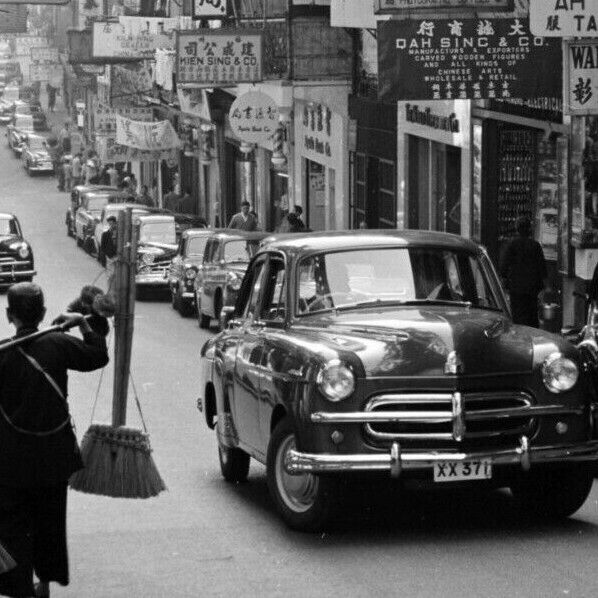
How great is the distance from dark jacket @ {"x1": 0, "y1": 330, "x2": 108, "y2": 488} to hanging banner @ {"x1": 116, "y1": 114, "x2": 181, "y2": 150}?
47.2 metres

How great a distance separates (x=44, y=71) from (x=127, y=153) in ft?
158

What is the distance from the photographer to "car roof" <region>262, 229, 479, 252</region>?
11883 millimetres

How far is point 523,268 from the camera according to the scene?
819 inches

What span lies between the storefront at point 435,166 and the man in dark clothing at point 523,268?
6700mm

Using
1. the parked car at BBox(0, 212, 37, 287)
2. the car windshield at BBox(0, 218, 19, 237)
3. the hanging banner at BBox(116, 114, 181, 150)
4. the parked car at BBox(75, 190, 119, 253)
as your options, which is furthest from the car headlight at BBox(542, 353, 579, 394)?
the hanging banner at BBox(116, 114, 181, 150)

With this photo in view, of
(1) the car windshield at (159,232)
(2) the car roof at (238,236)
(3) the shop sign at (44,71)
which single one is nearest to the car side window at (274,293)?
(2) the car roof at (238,236)

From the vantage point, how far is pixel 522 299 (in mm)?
21109

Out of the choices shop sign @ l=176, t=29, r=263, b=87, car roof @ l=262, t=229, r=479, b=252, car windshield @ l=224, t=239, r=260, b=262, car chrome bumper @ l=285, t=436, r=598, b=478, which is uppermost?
shop sign @ l=176, t=29, r=263, b=87

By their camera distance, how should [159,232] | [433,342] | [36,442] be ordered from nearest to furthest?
[36,442]
[433,342]
[159,232]

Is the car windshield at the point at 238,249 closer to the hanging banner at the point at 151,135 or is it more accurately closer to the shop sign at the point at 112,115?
the hanging banner at the point at 151,135

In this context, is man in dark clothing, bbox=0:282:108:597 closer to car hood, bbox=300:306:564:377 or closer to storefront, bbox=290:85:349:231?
car hood, bbox=300:306:564:377

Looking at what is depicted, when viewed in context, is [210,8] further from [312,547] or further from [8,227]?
[312,547]

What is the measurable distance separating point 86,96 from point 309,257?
82.1 m

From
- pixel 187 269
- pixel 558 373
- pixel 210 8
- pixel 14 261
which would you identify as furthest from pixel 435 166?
pixel 558 373
